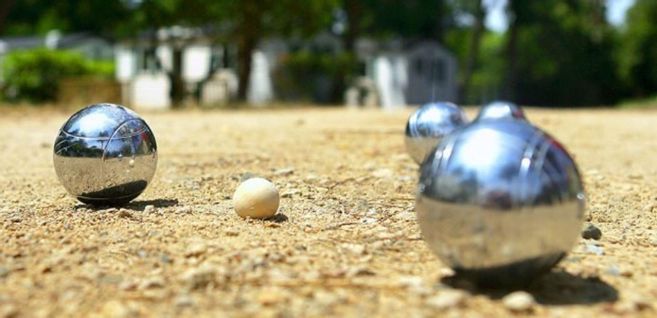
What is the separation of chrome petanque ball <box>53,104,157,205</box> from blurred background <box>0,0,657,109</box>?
2516 cm

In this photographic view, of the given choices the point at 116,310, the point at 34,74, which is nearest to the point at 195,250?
the point at 116,310

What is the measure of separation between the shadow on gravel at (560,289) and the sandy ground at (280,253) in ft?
0.05

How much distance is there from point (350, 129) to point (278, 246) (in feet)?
44.3

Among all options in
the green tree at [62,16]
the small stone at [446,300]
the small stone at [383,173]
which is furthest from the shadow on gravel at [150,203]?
the green tree at [62,16]

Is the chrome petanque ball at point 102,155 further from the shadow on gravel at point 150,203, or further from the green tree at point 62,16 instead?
the green tree at point 62,16

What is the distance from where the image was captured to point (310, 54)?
141ft

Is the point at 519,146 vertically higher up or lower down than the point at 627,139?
higher up

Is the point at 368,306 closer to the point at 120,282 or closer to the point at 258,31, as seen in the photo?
the point at 120,282

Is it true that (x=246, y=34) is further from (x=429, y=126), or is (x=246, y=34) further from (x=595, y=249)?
(x=595, y=249)

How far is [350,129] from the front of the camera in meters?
19.6

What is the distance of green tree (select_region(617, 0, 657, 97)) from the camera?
161ft

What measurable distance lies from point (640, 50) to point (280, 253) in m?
47.8

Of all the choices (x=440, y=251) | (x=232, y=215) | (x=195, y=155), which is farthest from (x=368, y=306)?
(x=195, y=155)

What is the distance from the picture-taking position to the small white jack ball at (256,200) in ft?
24.1
